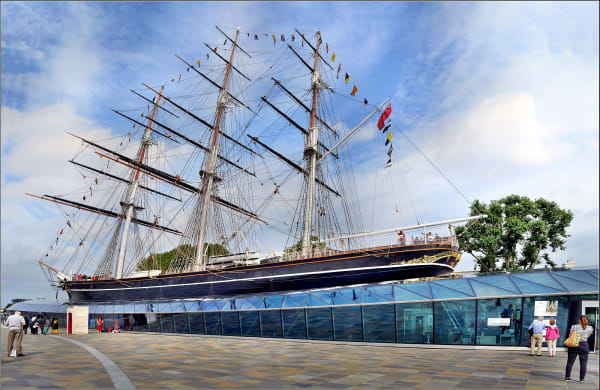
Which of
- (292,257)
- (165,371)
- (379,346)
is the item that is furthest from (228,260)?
(165,371)

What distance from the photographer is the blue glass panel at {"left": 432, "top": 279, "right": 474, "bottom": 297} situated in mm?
17859

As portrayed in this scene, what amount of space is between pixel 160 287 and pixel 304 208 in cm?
1737

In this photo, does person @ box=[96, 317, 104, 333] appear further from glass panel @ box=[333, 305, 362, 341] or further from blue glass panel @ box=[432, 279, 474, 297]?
blue glass panel @ box=[432, 279, 474, 297]

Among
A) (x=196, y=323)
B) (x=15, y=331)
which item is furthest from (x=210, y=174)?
(x=15, y=331)

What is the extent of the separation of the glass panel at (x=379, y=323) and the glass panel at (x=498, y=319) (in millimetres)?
3665

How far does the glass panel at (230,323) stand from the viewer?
2525 centimetres

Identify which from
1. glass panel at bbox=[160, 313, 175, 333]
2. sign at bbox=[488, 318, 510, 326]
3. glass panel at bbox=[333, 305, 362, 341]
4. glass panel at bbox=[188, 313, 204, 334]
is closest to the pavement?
sign at bbox=[488, 318, 510, 326]

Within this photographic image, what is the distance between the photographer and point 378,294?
2012 centimetres

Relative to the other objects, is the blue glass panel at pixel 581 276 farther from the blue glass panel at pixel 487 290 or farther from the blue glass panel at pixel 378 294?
the blue glass panel at pixel 378 294

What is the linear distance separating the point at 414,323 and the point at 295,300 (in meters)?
6.90

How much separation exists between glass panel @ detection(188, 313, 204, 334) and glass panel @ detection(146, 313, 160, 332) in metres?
4.09

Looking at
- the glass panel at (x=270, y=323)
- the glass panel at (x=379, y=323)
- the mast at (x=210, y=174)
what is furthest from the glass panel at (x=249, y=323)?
the mast at (x=210, y=174)

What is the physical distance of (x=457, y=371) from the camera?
10891mm

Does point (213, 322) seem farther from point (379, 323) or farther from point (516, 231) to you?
point (516, 231)
